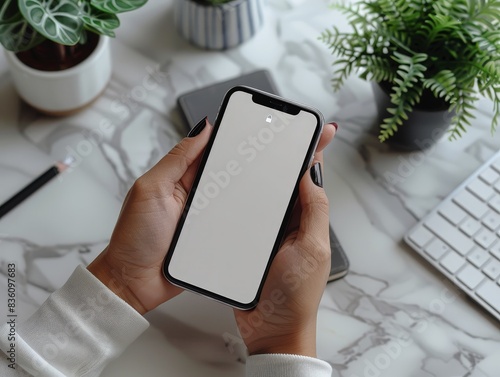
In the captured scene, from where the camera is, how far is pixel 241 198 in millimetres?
747

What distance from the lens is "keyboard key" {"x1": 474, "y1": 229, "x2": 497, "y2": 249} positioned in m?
0.79

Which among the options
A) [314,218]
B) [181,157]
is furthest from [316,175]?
[181,157]

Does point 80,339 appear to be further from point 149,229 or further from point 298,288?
point 298,288

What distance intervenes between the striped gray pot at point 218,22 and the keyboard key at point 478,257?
41 cm

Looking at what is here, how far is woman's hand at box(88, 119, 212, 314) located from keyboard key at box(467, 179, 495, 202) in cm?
33

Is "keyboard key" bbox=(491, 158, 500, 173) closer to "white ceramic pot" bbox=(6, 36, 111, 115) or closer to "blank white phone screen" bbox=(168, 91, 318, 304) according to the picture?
"blank white phone screen" bbox=(168, 91, 318, 304)

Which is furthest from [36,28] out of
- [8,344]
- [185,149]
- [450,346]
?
[450,346]

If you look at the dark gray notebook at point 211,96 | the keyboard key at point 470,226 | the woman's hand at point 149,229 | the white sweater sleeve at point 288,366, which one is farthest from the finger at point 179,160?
the keyboard key at point 470,226

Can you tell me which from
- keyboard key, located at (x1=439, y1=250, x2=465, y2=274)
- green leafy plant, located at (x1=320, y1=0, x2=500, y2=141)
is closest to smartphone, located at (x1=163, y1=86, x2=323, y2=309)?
green leafy plant, located at (x1=320, y1=0, x2=500, y2=141)

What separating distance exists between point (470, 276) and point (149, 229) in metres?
0.38

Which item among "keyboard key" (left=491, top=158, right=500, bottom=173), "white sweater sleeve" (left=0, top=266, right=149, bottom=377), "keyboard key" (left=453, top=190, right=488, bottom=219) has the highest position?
"keyboard key" (left=491, top=158, right=500, bottom=173)

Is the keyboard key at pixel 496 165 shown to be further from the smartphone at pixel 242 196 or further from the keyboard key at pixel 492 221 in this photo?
the smartphone at pixel 242 196

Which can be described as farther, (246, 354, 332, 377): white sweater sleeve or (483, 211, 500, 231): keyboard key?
(483, 211, 500, 231): keyboard key

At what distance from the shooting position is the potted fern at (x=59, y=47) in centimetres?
71
